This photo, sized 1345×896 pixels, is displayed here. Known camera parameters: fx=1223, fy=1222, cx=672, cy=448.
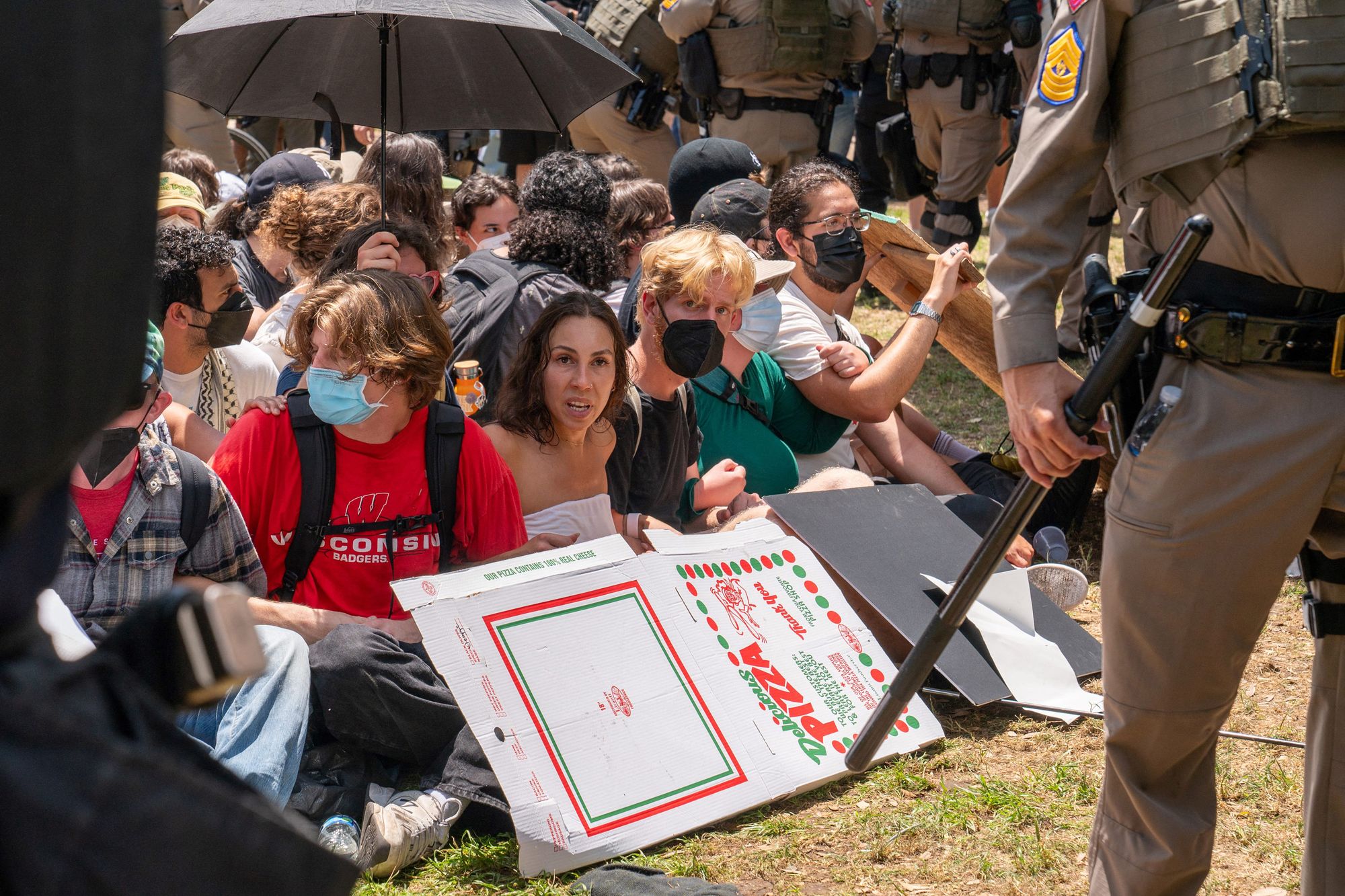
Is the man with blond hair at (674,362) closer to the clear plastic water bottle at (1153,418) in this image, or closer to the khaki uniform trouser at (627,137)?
the clear plastic water bottle at (1153,418)

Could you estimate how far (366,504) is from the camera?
3.09 m

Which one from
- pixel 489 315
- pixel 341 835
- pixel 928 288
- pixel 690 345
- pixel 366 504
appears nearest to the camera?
pixel 341 835

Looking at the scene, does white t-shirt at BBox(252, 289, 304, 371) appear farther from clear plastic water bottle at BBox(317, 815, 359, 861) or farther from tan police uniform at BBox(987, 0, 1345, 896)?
tan police uniform at BBox(987, 0, 1345, 896)

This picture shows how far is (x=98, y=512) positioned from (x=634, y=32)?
20.7 ft

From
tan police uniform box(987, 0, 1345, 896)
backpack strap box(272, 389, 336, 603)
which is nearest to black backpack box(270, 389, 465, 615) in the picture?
backpack strap box(272, 389, 336, 603)

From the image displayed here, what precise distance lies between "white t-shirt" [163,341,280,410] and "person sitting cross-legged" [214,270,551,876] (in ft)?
2.16

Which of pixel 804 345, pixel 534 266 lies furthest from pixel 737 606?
pixel 534 266

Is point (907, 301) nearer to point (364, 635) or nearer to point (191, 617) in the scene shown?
point (364, 635)

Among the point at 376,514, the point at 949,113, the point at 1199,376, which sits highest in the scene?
the point at 1199,376

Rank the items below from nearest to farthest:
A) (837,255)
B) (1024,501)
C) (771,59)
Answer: (1024,501), (837,255), (771,59)

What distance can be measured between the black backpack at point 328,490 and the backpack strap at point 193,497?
0.31 m

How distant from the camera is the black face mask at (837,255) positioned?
15.5ft

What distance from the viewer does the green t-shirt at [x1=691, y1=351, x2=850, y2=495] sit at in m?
4.31

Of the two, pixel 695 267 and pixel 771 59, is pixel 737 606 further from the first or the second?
pixel 771 59
